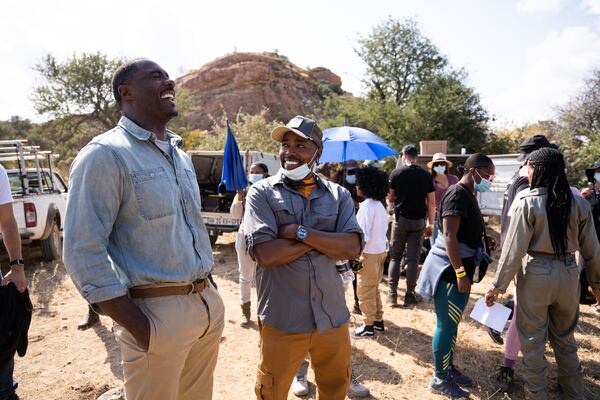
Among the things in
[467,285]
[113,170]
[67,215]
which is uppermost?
[113,170]

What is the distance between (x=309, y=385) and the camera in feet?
11.1

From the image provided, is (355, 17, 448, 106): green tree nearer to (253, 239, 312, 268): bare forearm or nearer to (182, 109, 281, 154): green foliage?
(182, 109, 281, 154): green foliage

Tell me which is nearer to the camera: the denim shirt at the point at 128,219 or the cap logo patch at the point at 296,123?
the denim shirt at the point at 128,219

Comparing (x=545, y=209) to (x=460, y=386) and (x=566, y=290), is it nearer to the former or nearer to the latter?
(x=566, y=290)

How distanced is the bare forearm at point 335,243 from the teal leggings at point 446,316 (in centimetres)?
132

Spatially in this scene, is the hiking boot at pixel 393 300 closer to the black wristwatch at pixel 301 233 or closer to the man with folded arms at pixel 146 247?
the black wristwatch at pixel 301 233

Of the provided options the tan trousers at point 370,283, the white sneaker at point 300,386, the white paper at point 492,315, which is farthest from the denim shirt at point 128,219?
the tan trousers at point 370,283

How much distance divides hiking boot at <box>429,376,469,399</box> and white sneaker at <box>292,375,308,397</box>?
1105 mm

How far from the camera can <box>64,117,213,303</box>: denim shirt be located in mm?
1474

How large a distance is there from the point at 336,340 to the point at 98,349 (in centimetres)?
326

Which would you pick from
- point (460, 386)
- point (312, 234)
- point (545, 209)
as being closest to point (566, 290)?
point (545, 209)

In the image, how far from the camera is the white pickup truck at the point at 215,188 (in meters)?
7.95

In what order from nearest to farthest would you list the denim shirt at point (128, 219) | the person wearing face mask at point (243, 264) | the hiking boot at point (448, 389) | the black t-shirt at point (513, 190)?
the denim shirt at point (128, 219) < the hiking boot at point (448, 389) < the black t-shirt at point (513, 190) < the person wearing face mask at point (243, 264)

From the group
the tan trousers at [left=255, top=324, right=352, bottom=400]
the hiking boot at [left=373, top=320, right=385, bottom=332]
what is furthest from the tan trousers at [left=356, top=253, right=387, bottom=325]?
the tan trousers at [left=255, top=324, right=352, bottom=400]
